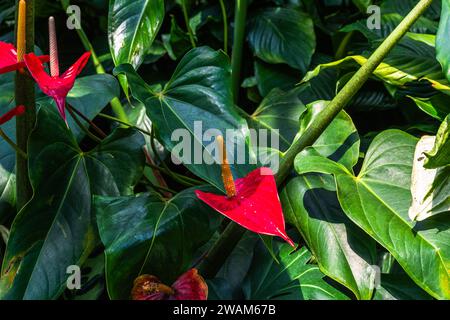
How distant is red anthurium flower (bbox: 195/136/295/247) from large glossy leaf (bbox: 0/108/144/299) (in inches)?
8.5

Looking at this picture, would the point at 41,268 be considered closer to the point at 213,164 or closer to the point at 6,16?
the point at 213,164

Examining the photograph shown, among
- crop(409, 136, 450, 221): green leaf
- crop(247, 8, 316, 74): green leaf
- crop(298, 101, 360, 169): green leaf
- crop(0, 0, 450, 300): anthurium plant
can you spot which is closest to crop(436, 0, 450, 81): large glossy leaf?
crop(0, 0, 450, 300): anthurium plant

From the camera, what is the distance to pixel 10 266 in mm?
814

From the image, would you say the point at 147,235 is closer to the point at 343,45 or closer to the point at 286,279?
the point at 286,279

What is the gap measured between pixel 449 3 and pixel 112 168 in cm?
50

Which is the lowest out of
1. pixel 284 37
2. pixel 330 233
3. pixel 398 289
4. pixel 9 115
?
pixel 398 289

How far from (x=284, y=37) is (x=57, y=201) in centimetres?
66

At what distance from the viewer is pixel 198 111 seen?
838 millimetres

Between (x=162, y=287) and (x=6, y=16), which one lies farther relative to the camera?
(x=6, y=16)

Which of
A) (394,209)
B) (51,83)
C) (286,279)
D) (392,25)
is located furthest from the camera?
(392,25)

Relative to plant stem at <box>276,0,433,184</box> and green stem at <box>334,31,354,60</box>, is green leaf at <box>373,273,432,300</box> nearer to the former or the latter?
plant stem at <box>276,0,433,184</box>

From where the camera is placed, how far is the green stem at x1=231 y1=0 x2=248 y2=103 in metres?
1.25

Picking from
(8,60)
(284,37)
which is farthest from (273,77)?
(8,60)
